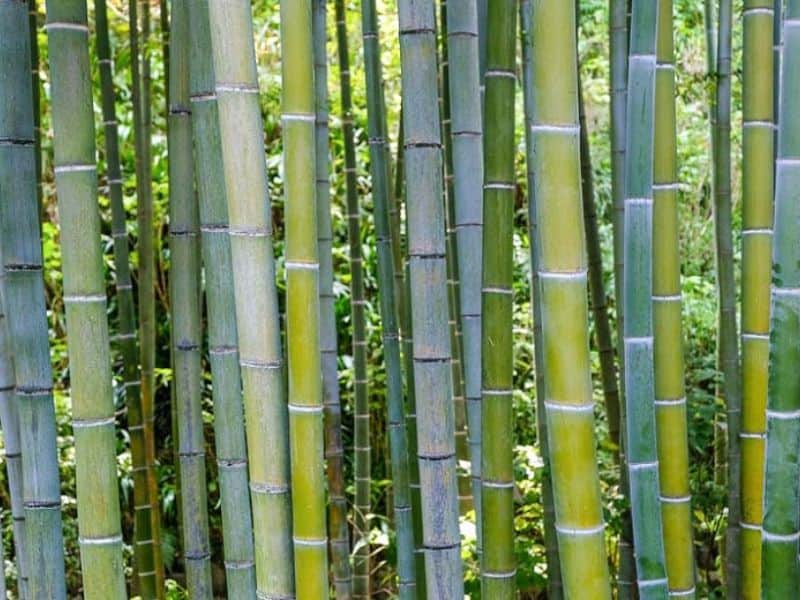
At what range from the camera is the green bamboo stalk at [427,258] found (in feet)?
5.09

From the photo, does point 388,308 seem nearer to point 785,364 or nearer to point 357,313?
point 357,313

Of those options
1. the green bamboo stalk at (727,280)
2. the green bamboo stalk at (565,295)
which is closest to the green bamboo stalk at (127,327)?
the green bamboo stalk at (727,280)

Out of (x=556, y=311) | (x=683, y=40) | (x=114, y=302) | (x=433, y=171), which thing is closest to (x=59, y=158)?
(x=433, y=171)

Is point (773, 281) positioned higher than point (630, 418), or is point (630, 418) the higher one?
point (773, 281)

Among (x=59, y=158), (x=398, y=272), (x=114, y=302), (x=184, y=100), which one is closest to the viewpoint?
(x=59, y=158)

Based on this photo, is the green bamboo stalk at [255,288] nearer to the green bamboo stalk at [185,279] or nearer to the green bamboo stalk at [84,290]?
the green bamboo stalk at [84,290]

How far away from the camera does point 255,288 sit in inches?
54.4

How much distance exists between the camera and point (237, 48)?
131cm

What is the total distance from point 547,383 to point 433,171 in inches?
15.0

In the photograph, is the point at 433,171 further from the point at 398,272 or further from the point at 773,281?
the point at 398,272

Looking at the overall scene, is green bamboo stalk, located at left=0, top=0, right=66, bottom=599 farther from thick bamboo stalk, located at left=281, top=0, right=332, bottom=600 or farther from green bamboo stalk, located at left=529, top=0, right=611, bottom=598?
green bamboo stalk, located at left=529, top=0, right=611, bottom=598

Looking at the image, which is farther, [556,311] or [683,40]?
[683,40]

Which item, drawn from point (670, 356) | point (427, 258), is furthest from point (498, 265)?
point (670, 356)

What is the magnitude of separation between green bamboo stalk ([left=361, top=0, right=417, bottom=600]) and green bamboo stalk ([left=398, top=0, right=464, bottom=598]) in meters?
0.62
